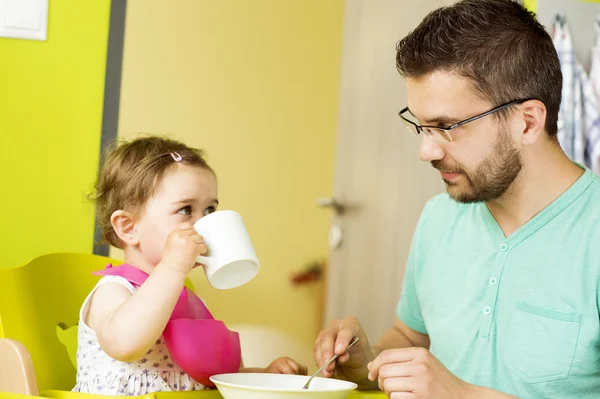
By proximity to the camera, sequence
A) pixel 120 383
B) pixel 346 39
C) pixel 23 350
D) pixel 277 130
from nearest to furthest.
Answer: pixel 23 350 → pixel 120 383 → pixel 346 39 → pixel 277 130

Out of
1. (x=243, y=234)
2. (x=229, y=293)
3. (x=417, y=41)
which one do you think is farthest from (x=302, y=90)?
(x=243, y=234)

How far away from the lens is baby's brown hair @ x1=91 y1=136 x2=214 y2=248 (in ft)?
4.46

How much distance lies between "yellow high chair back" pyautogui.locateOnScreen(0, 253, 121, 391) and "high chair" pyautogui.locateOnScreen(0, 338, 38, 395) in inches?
5.3

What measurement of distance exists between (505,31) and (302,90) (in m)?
1.94

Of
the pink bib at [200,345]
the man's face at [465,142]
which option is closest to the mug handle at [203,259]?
the pink bib at [200,345]

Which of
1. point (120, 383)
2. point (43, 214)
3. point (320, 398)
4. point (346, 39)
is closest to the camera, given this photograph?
point (320, 398)

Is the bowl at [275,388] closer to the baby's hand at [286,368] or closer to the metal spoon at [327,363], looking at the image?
the metal spoon at [327,363]

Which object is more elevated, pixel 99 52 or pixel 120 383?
pixel 99 52

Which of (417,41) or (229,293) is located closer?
(417,41)

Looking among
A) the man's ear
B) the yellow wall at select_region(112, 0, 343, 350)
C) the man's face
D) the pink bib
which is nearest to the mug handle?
the pink bib

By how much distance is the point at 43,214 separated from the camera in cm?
215

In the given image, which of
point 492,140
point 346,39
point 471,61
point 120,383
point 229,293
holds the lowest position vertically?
point 229,293

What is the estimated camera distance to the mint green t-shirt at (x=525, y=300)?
1284 mm

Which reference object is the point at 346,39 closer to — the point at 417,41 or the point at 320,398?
the point at 417,41
